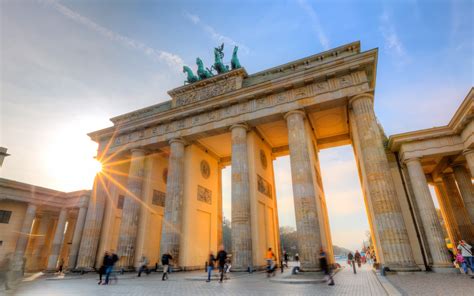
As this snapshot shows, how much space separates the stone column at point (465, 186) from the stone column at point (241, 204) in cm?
1343

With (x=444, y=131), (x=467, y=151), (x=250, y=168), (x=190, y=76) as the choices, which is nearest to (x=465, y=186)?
(x=467, y=151)

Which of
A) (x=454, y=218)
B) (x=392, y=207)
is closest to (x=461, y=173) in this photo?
(x=454, y=218)

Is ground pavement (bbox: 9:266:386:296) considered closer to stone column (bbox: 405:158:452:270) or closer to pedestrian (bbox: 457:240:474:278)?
pedestrian (bbox: 457:240:474:278)

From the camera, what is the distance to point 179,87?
20656 mm

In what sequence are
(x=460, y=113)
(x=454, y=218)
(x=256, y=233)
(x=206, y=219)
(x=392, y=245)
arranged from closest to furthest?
(x=392, y=245), (x=460, y=113), (x=256, y=233), (x=454, y=218), (x=206, y=219)

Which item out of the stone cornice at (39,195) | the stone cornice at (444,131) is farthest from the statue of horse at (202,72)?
the stone cornice at (39,195)

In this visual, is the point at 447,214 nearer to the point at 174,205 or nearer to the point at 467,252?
the point at 467,252

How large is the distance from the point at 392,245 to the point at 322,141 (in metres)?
11.3

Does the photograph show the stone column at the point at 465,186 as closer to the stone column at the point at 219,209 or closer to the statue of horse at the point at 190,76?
the stone column at the point at 219,209

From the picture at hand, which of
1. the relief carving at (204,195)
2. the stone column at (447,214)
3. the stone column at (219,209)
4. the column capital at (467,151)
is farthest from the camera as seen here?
the stone column at (219,209)

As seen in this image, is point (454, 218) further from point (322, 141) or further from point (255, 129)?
point (255, 129)

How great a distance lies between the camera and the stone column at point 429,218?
11.9 meters

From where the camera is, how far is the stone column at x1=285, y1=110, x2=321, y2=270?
40.6 ft

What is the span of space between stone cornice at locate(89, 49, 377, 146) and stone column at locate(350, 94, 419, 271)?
2087 millimetres
